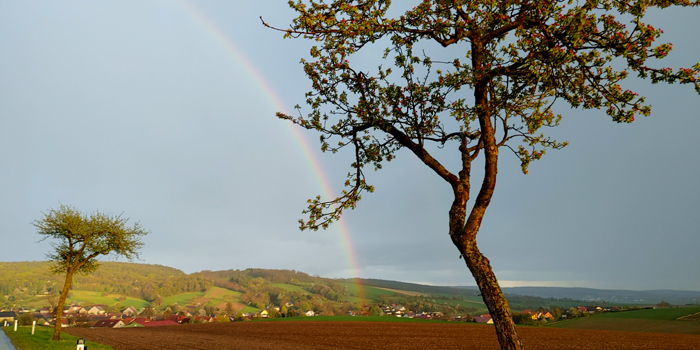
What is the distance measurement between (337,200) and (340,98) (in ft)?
7.74

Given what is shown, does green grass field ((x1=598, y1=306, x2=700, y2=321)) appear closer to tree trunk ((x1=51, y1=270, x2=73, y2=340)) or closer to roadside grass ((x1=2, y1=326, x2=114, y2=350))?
roadside grass ((x1=2, y1=326, x2=114, y2=350))

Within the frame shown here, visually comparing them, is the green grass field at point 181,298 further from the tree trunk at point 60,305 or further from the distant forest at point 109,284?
the tree trunk at point 60,305

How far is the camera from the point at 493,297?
7.32 m

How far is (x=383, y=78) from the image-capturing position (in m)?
9.04

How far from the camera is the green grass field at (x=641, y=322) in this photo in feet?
163

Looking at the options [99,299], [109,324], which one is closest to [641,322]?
[109,324]

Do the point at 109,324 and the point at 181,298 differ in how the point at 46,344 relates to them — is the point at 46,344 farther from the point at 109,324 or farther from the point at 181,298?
the point at 181,298

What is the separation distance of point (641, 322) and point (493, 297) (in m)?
67.7

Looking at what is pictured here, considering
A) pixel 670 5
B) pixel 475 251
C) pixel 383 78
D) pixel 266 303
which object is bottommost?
pixel 266 303

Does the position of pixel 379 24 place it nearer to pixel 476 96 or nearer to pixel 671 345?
pixel 476 96

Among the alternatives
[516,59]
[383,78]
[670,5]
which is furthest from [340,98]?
[670,5]

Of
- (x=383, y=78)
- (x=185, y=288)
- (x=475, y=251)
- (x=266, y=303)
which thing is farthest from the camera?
(x=185, y=288)

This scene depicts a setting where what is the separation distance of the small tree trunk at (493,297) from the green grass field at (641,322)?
5413 cm

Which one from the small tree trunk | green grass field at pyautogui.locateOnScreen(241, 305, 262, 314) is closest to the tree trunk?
the small tree trunk
